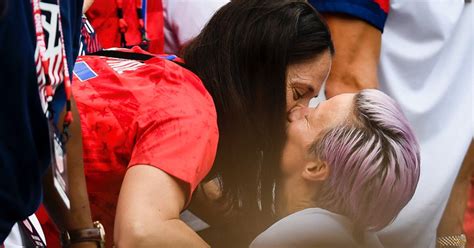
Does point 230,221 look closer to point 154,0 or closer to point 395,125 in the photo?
point 395,125

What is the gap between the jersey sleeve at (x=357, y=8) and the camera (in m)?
2.79

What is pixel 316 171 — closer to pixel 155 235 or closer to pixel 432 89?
pixel 155 235

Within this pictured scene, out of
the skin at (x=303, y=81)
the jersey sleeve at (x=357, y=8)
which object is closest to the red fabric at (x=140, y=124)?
the skin at (x=303, y=81)

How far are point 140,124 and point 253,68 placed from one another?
0.31 metres

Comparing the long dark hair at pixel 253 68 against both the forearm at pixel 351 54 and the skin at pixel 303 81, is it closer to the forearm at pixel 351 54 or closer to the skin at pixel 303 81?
the skin at pixel 303 81

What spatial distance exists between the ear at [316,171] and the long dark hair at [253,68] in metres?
0.07

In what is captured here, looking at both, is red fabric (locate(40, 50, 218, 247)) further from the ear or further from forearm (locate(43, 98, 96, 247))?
the ear

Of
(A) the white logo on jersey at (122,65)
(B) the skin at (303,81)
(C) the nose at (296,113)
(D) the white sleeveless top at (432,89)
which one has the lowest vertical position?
(D) the white sleeveless top at (432,89)

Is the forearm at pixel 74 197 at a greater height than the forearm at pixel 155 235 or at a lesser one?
greater

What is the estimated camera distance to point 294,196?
7.24 ft

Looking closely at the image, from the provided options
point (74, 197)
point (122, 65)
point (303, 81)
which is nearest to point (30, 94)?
point (74, 197)

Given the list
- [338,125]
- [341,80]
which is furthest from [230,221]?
[341,80]

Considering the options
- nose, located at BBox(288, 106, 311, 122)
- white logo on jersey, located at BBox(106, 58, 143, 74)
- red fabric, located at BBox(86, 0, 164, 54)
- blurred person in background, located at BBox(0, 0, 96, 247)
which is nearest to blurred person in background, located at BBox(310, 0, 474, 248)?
red fabric, located at BBox(86, 0, 164, 54)

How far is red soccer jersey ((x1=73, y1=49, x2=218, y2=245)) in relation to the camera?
6.05 feet
